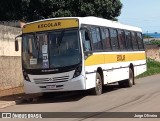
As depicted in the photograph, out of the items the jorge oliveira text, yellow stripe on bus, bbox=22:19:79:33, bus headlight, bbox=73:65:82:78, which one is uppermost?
yellow stripe on bus, bbox=22:19:79:33

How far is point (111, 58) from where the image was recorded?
20250 mm

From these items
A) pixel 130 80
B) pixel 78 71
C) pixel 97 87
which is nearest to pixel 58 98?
pixel 97 87

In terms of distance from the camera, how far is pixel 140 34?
2672cm

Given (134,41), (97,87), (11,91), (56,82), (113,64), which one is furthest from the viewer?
(134,41)

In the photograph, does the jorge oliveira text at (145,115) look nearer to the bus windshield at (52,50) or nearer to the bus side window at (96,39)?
the bus windshield at (52,50)

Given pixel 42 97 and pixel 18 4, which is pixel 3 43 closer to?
pixel 42 97

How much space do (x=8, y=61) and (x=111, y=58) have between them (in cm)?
572

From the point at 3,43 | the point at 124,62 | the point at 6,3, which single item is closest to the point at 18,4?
the point at 6,3

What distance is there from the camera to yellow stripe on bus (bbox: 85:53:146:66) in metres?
17.7

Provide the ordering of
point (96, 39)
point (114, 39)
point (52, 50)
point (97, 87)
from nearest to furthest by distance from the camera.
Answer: point (52, 50) → point (97, 87) → point (96, 39) → point (114, 39)

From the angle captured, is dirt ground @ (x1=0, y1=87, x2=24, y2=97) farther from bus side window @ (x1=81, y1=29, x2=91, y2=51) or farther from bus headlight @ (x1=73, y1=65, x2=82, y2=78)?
bus side window @ (x1=81, y1=29, x2=91, y2=51)

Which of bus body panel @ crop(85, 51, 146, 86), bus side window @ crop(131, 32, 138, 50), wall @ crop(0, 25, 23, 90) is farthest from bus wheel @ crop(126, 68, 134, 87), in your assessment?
wall @ crop(0, 25, 23, 90)

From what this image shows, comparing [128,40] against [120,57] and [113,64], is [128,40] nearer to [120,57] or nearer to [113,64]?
[120,57]

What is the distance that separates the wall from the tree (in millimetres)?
7506
